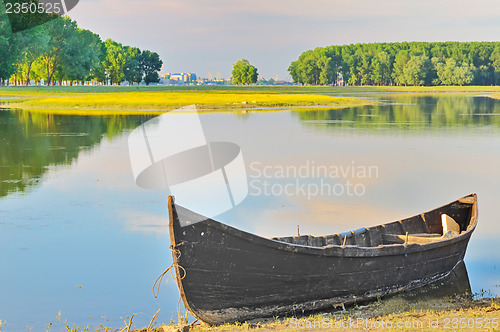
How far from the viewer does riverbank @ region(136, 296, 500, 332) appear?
9.34 meters

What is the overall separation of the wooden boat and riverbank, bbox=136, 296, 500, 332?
0.72ft

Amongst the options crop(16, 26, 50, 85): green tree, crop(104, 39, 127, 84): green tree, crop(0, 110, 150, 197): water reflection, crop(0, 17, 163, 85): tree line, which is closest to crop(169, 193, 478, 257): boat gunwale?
crop(0, 110, 150, 197): water reflection

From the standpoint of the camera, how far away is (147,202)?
18.8 meters

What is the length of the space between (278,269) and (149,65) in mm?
189200

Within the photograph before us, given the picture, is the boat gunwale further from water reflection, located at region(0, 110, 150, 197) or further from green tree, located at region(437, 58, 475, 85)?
green tree, located at region(437, 58, 475, 85)

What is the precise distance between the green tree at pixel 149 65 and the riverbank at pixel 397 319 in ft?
611

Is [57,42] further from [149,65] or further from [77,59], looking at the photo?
[149,65]

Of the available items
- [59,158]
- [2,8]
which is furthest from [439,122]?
[2,8]

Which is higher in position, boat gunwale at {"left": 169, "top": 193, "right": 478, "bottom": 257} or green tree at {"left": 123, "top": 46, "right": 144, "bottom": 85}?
green tree at {"left": 123, "top": 46, "right": 144, "bottom": 85}

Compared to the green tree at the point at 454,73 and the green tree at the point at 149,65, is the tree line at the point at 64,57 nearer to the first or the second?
the green tree at the point at 149,65

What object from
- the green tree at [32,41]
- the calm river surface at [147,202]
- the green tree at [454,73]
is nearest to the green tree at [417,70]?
the green tree at [454,73]

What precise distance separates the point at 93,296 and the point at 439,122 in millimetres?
42866

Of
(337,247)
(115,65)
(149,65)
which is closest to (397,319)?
(337,247)

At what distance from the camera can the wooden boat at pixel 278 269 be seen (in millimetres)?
9078
